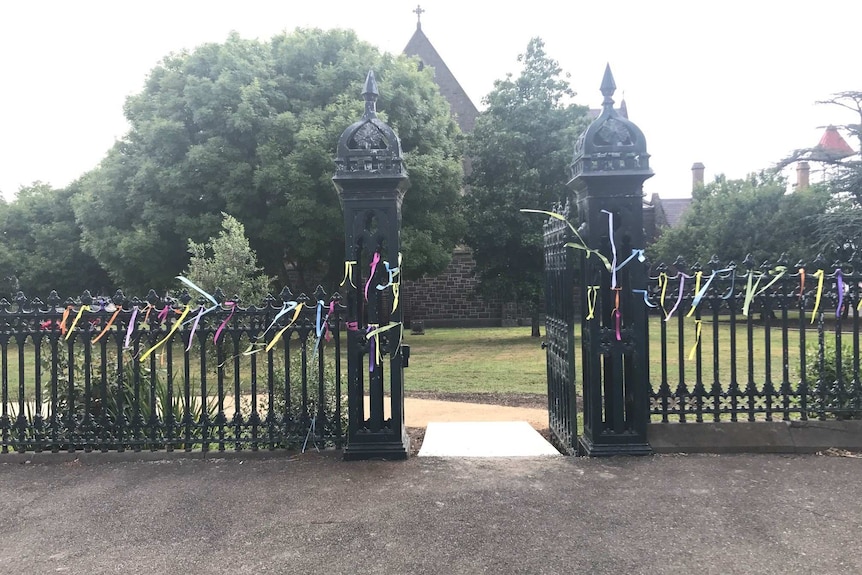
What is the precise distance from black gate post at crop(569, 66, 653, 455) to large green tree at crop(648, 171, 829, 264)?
70.9 ft

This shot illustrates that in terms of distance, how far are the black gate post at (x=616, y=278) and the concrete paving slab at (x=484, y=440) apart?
2.09 ft

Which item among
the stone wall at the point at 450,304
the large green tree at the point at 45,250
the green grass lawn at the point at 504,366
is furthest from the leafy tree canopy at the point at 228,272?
the large green tree at the point at 45,250

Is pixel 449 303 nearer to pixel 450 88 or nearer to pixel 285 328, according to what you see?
pixel 450 88

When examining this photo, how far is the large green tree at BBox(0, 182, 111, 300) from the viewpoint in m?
28.9

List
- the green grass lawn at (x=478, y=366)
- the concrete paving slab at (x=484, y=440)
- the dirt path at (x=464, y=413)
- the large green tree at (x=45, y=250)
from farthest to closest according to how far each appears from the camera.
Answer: the large green tree at (x=45, y=250) < the green grass lawn at (x=478, y=366) < the dirt path at (x=464, y=413) < the concrete paving slab at (x=484, y=440)

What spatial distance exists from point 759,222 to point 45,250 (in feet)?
107

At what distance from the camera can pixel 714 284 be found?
523 cm

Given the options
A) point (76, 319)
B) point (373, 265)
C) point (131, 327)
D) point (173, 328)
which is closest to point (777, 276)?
point (373, 265)

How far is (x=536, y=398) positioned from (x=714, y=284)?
15.0 ft

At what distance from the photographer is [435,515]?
156 inches

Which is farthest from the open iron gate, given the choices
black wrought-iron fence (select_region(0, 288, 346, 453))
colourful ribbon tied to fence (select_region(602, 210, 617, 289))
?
black wrought-iron fence (select_region(0, 288, 346, 453))

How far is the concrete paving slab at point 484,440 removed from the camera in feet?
18.2

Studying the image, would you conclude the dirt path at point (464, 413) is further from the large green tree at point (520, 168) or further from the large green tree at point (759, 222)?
the large green tree at point (759, 222)

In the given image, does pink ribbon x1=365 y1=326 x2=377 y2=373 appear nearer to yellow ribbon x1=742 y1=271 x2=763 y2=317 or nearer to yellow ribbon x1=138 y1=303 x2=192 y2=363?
yellow ribbon x1=138 y1=303 x2=192 y2=363
